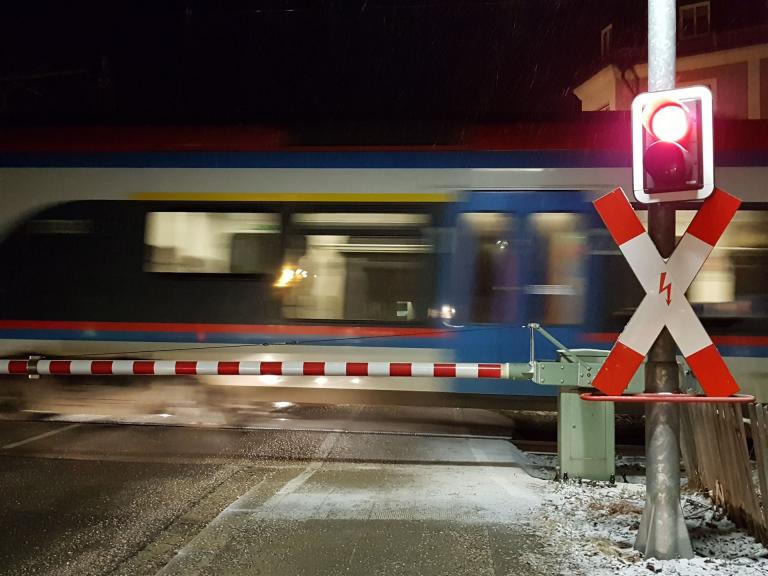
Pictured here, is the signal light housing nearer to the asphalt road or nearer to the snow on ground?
the snow on ground

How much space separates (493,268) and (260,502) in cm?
393

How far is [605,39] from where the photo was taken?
26.0 m

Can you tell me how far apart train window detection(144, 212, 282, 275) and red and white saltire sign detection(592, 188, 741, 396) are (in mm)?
4907

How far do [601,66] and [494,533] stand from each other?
2390 cm

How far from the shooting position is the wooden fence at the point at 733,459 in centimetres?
416

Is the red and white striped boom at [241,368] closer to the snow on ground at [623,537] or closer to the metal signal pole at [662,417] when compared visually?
the snow on ground at [623,537]

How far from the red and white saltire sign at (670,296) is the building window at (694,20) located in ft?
76.0

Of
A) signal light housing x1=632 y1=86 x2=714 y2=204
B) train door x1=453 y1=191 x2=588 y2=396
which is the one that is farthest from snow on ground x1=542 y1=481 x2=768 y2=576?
train door x1=453 y1=191 x2=588 y2=396

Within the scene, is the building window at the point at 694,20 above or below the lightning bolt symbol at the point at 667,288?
above

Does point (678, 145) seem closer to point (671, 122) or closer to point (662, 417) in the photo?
point (671, 122)

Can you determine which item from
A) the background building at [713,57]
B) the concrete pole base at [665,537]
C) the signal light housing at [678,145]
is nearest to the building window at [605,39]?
the background building at [713,57]

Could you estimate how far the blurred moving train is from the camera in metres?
7.67

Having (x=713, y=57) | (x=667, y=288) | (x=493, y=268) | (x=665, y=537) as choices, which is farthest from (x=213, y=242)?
(x=713, y=57)

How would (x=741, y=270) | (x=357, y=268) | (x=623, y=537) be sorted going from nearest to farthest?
(x=623, y=537) < (x=741, y=270) < (x=357, y=268)
